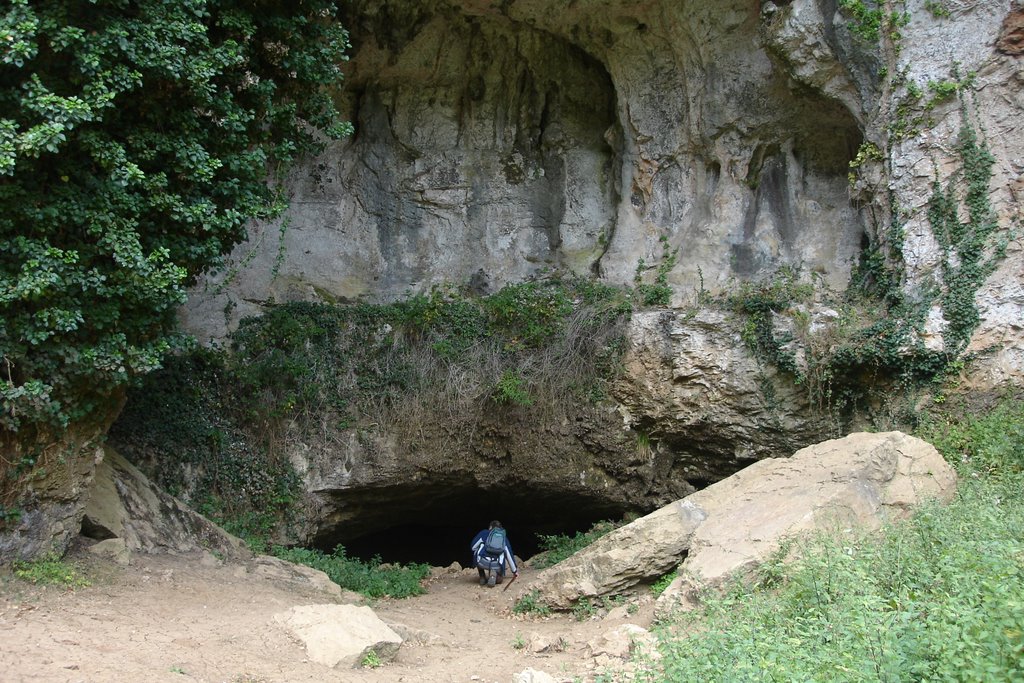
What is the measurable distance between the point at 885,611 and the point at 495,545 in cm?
659

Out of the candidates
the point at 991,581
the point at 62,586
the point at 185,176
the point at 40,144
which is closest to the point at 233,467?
the point at 62,586

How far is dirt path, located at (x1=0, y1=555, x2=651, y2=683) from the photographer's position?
6.09 metres

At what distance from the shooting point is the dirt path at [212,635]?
6090 mm

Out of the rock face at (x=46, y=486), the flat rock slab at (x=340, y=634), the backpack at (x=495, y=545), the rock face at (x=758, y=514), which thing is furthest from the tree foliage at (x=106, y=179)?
the backpack at (x=495, y=545)

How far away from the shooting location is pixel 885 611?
4.92m

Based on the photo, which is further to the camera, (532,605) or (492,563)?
(492,563)

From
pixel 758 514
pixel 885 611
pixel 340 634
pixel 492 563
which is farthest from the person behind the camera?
pixel 492 563

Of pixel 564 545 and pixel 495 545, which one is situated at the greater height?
pixel 495 545

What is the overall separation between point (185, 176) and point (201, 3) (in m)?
1.48

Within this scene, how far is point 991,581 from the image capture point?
450 centimetres

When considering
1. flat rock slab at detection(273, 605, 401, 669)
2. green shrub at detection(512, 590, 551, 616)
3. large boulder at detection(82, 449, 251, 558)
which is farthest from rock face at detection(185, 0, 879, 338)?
flat rock slab at detection(273, 605, 401, 669)

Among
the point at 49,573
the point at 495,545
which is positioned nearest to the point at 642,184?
the point at 495,545

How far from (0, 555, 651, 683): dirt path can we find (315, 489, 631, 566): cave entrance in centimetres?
294

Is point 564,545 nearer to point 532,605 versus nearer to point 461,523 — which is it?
point 532,605
